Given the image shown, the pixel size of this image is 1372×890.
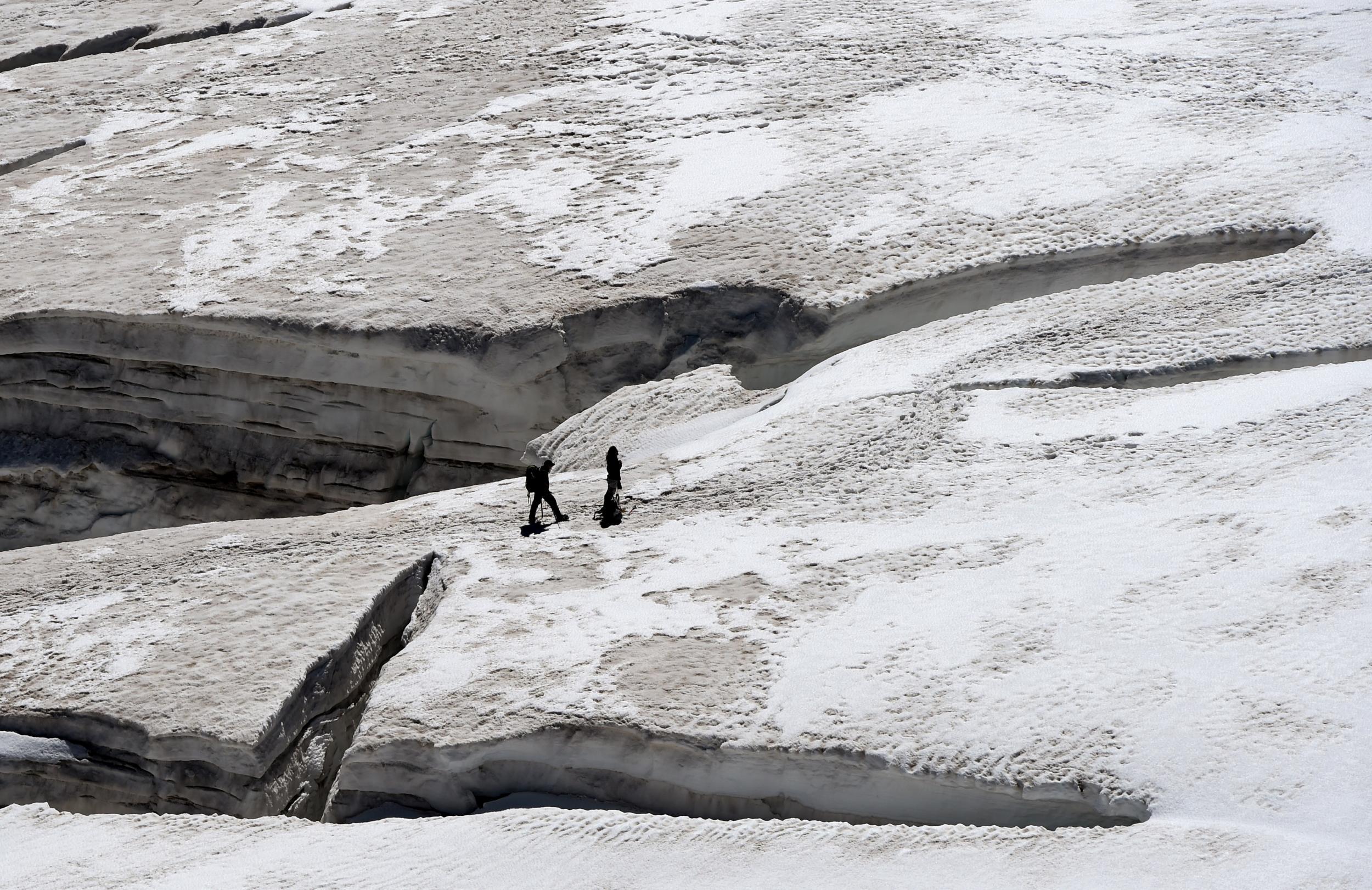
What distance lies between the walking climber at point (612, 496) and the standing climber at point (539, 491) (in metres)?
0.11

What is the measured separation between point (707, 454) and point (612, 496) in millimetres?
389

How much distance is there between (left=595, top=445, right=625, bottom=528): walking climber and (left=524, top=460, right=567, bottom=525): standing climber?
0.11 m

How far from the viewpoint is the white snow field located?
8.16ft

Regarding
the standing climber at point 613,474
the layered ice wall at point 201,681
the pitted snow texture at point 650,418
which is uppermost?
the standing climber at point 613,474

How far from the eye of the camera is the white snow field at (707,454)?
2.49 meters

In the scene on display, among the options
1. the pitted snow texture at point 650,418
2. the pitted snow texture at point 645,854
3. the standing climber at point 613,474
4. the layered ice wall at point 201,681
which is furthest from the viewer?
the pitted snow texture at point 650,418

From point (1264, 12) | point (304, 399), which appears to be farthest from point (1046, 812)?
point (1264, 12)

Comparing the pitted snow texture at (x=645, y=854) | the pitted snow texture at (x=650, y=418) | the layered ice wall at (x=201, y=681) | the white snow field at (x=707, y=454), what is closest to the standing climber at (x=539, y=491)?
the white snow field at (x=707, y=454)

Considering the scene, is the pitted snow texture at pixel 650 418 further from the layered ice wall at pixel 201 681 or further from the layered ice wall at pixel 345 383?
the layered ice wall at pixel 201 681

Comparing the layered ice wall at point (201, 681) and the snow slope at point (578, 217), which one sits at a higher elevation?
the snow slope at point (578, 217)

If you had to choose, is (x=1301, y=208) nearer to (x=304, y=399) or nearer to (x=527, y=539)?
(x=527, y=539)

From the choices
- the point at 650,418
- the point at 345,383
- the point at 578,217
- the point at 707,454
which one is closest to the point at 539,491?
the point at 707,454

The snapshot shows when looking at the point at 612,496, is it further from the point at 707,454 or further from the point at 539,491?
the point at 707,454

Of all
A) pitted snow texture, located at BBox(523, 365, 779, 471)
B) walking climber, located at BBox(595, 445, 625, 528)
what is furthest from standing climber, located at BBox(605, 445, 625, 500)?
pitted snow texture, located at BBox(523, 365, 779, 471)
